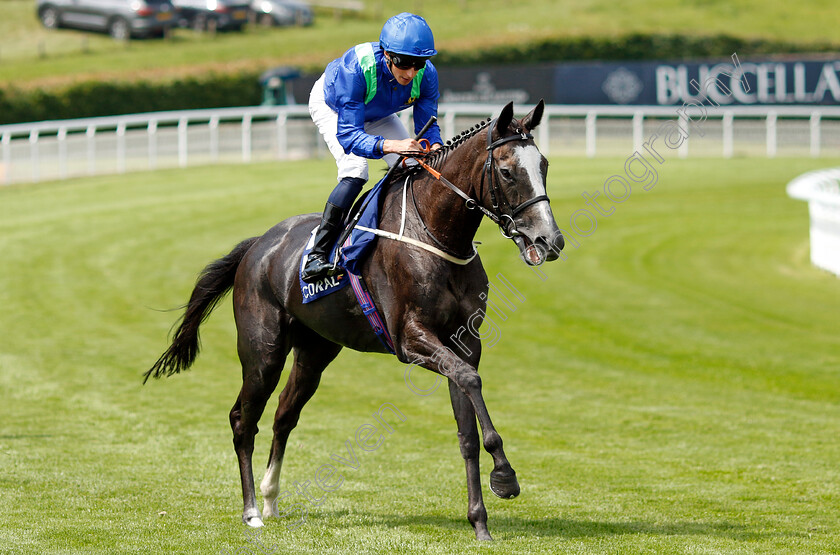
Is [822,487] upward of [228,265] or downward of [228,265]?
downward

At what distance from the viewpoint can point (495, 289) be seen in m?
13.2

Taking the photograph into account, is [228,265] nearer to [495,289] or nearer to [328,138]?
[328,138]

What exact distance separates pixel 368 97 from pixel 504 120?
0.91 m

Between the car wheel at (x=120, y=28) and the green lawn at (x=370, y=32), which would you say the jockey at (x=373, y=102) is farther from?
the car wheel at (x=120, y=28)

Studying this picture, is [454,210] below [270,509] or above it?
above

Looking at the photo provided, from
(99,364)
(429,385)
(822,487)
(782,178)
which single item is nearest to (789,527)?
(822,487)

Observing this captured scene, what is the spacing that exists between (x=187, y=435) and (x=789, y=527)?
14.6 feet

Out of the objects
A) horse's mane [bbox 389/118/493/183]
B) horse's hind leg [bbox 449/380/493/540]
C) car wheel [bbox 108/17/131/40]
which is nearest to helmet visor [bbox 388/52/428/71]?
horse's mane [bbox 389/118/493/183]

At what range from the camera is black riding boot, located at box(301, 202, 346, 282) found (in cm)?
579

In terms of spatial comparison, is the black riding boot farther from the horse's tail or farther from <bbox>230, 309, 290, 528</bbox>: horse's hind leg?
the horse's tail

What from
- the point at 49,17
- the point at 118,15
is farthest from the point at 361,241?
the point at 49,17

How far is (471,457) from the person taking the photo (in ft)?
16.8

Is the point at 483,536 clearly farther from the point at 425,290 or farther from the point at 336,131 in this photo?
the point at 336,131

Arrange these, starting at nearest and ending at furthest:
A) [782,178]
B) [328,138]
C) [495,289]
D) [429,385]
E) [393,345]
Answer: [393,345] < [328,138] < [429,385] < [495,289] < [782,178]
